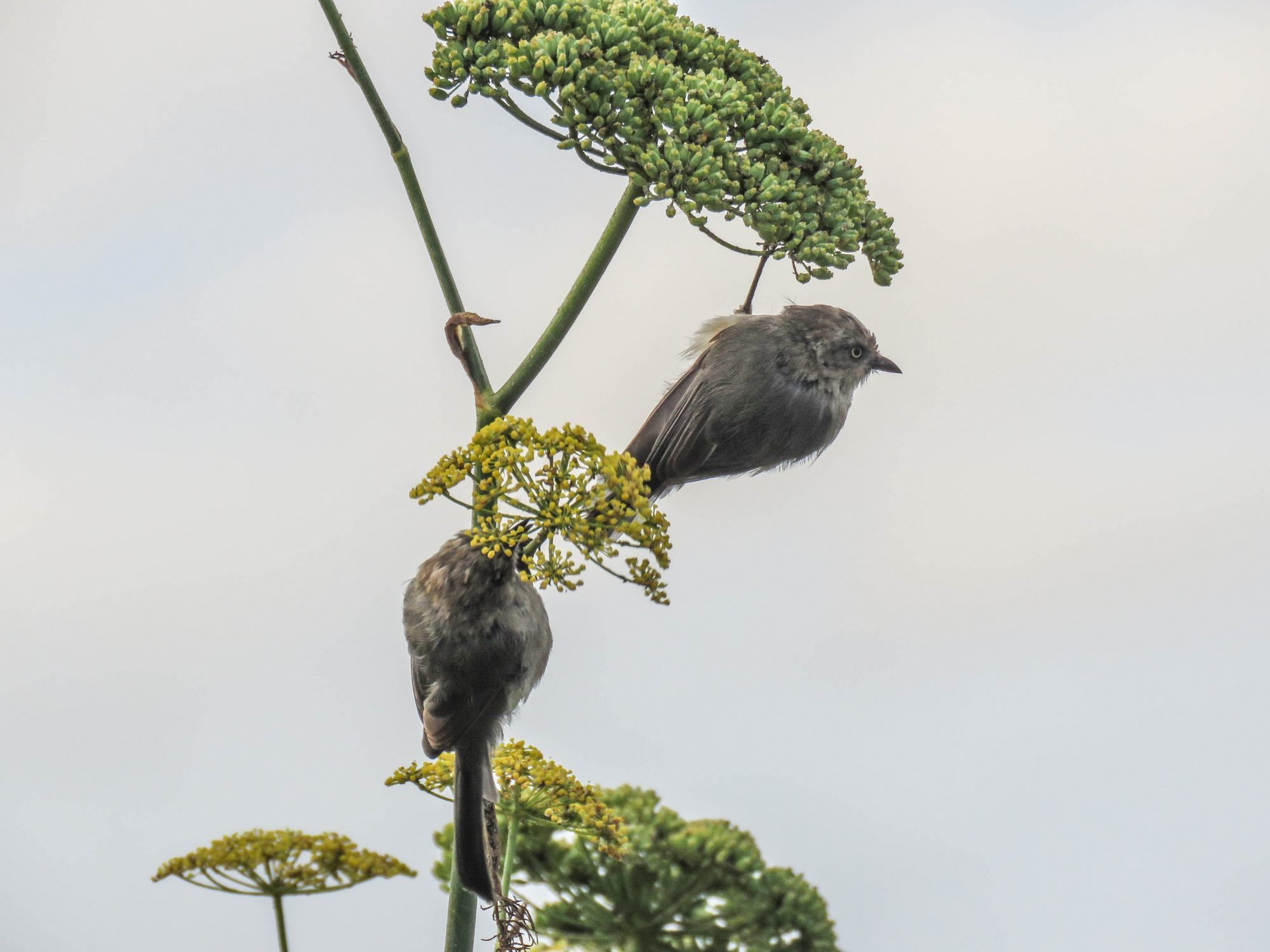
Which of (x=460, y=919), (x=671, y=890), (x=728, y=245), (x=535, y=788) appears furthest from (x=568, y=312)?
(x=671, y=890)

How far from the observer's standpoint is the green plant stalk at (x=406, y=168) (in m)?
1.93

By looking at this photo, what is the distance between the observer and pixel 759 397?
2.43 metres

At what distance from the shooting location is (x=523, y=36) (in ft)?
6.55

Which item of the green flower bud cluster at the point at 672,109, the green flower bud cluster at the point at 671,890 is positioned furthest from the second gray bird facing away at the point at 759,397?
the green flower bud cluster at the point at 671,890

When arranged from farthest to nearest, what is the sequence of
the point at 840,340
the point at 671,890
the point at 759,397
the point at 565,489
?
the point at 671,890 → the point at 840,340 → the point at 759,397 → the point at 565,489

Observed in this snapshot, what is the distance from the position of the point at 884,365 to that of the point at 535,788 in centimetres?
113

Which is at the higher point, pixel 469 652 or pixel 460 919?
pixel 469 652

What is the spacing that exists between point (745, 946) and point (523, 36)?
2.41 metres

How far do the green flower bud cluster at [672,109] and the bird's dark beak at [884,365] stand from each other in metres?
0.51

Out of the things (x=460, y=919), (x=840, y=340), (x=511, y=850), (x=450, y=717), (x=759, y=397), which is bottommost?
(x=460, y=919)

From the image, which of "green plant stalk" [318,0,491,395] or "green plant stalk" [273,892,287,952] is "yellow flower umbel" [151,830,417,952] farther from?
"green plant stalk" [318,0,491,395]

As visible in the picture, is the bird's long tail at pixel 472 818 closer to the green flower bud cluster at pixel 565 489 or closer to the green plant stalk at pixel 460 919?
the green plant stalk at pixel 460 919

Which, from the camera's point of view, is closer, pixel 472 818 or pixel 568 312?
pixel 568 312

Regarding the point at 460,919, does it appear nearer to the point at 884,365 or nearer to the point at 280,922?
the point at 280,922
